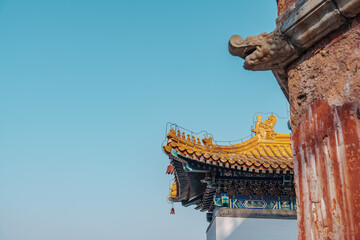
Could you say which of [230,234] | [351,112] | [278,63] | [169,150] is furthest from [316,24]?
[230,234]

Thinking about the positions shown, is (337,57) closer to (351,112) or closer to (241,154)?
(351,112)

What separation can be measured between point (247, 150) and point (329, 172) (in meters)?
7.41

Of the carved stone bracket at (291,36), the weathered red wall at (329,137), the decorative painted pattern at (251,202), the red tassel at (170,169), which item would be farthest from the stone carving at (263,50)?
the red tassel at (170,169)

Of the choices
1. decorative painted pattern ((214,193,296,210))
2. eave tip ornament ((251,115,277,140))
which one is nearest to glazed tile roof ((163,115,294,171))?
eave tip ornament ((251,115,277,140))

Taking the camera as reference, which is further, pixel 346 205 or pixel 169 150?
pixel 169 150

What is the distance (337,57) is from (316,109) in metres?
0.27

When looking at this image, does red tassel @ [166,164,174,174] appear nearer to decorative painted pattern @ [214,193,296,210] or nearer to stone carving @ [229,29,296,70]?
decorative painted pattern @ [214,193,296,210]

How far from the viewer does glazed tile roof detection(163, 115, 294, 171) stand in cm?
744

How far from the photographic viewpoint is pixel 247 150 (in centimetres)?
909

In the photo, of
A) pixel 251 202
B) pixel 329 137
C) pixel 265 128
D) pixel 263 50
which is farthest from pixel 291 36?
pixel 265 128

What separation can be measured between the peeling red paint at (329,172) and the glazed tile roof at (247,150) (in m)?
5.41

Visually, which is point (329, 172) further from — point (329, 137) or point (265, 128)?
point (265, 128)

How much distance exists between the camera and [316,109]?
1904 millimetres

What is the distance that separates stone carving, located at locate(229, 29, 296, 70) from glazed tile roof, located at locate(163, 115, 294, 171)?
16.6 ft
